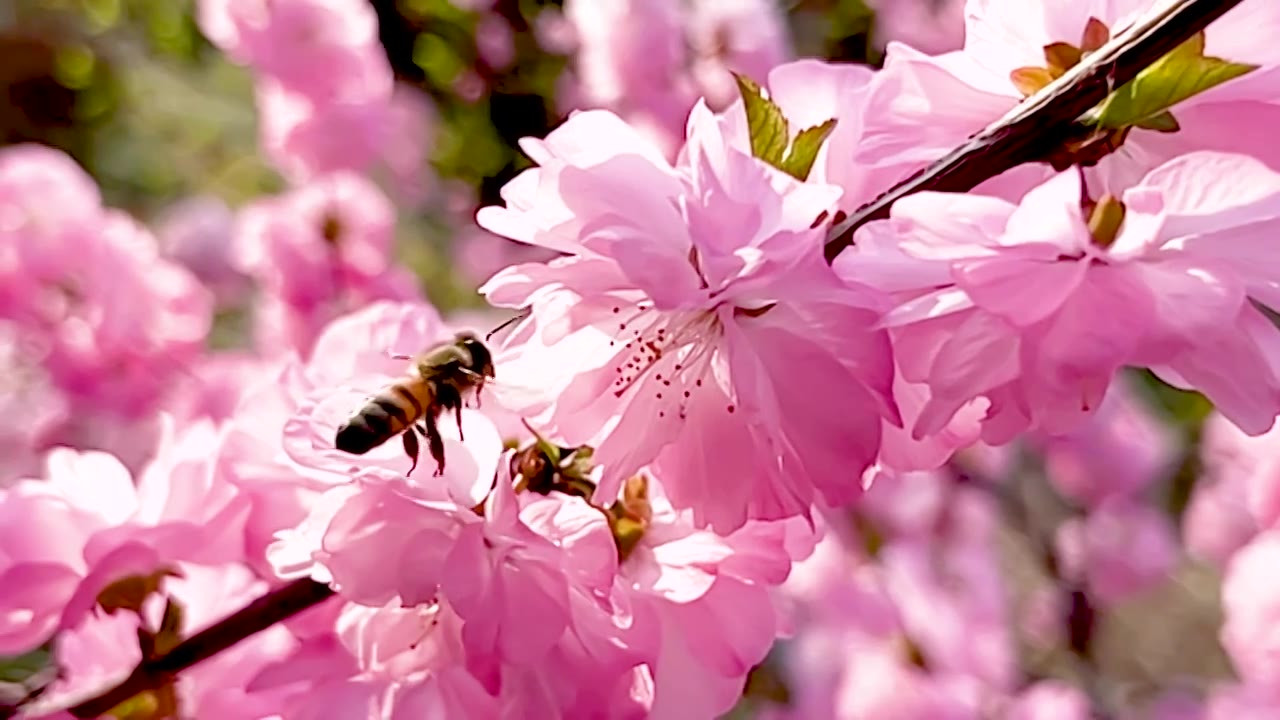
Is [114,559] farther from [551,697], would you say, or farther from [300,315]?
[300,315]

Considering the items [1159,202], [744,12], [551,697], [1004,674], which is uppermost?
[1159,202]

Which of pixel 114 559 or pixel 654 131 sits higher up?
pixel 114 559

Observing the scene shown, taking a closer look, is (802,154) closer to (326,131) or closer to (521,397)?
(521,397)

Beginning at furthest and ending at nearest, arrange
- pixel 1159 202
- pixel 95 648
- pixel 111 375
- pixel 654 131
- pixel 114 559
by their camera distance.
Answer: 1. pixel 654 131
2. pixel 111 375
3. pixel 95 648
4. pixel 114 559
5. pixel 1159 202

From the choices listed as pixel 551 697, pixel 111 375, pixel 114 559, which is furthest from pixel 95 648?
pixel 111 375

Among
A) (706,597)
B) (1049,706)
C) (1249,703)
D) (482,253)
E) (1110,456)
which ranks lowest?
(1110,456)

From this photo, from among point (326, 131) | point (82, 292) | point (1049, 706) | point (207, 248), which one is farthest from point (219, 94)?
point (1049, 706)

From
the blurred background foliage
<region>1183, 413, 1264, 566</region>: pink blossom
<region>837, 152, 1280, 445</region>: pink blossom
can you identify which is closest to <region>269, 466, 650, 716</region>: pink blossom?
<region>837, 152, 1280, 445</region>: pink blossom
